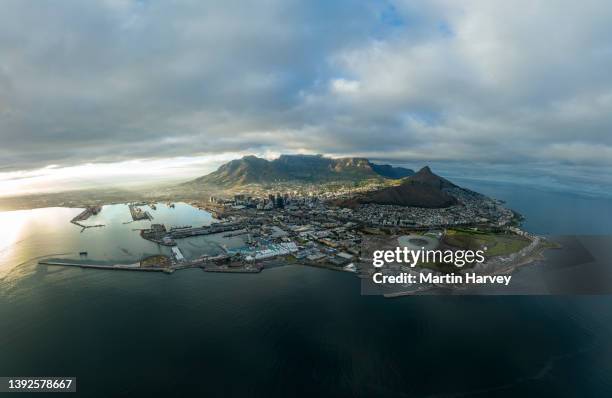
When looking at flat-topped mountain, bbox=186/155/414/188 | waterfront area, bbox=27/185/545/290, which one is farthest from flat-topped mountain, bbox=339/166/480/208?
flat-topped mountain, bbox=186/155/414/188

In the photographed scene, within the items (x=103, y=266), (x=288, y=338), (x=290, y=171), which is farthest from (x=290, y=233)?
(x=290, y=171)

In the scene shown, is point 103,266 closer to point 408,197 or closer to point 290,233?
point 290,233

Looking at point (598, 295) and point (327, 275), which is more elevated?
point (327, 275)

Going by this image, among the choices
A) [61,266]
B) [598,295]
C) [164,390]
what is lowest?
[598,295]

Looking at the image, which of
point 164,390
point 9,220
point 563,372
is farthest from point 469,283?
point 9,220

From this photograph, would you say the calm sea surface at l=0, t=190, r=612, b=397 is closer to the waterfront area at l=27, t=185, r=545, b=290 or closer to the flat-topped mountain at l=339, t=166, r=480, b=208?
the waterfront area at l=27, t=185, r=545, b=290

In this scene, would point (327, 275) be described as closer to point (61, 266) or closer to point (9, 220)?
point (61, 266)
